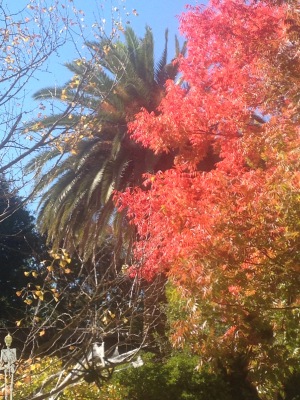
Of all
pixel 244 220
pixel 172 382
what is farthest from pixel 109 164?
pixel 244 220

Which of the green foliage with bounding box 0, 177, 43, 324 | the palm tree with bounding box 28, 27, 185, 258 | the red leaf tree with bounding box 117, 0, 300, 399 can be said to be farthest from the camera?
the green foliage with bounding box 0, 177, 43, 324

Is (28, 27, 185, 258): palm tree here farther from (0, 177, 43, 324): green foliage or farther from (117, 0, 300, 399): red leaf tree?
(0, 177, 43, 324): green foliage

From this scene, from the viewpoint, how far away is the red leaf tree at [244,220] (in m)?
6.83

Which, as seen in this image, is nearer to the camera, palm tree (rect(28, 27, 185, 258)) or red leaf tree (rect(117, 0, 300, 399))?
red leaf tree (rect(117, 0, 300, 399))

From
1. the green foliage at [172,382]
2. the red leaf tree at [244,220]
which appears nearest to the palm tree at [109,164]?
the red leaf tree at [244,220]

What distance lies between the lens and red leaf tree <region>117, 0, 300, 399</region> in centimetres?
683

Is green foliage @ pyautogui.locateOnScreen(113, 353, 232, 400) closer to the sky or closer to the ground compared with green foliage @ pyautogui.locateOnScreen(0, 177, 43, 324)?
closer to the ground

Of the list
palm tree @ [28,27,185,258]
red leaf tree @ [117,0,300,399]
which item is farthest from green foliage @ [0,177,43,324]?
red leaf tree @ [117,0,300,399]

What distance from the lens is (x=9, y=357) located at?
523cm

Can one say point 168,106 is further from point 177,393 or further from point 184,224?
point 177,393

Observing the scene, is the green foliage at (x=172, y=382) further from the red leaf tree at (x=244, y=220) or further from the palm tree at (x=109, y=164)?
the palm tree at (x=109, y=164)

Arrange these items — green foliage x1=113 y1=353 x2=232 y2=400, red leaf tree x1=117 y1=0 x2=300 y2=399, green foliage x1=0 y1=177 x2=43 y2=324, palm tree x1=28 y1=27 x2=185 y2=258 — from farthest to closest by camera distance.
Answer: green foliage x1=0 y1=177 x2=43 y2=324
palm tree x1=28 y1=27 x2=185 y2=258
green foliage x1=113 y1=353 x2=232 y2=400
red leaf tree x1=117 y1=0 x2=300 y2=399

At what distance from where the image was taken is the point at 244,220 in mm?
6980

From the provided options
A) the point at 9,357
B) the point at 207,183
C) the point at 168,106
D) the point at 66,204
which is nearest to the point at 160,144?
the point at 168,106
